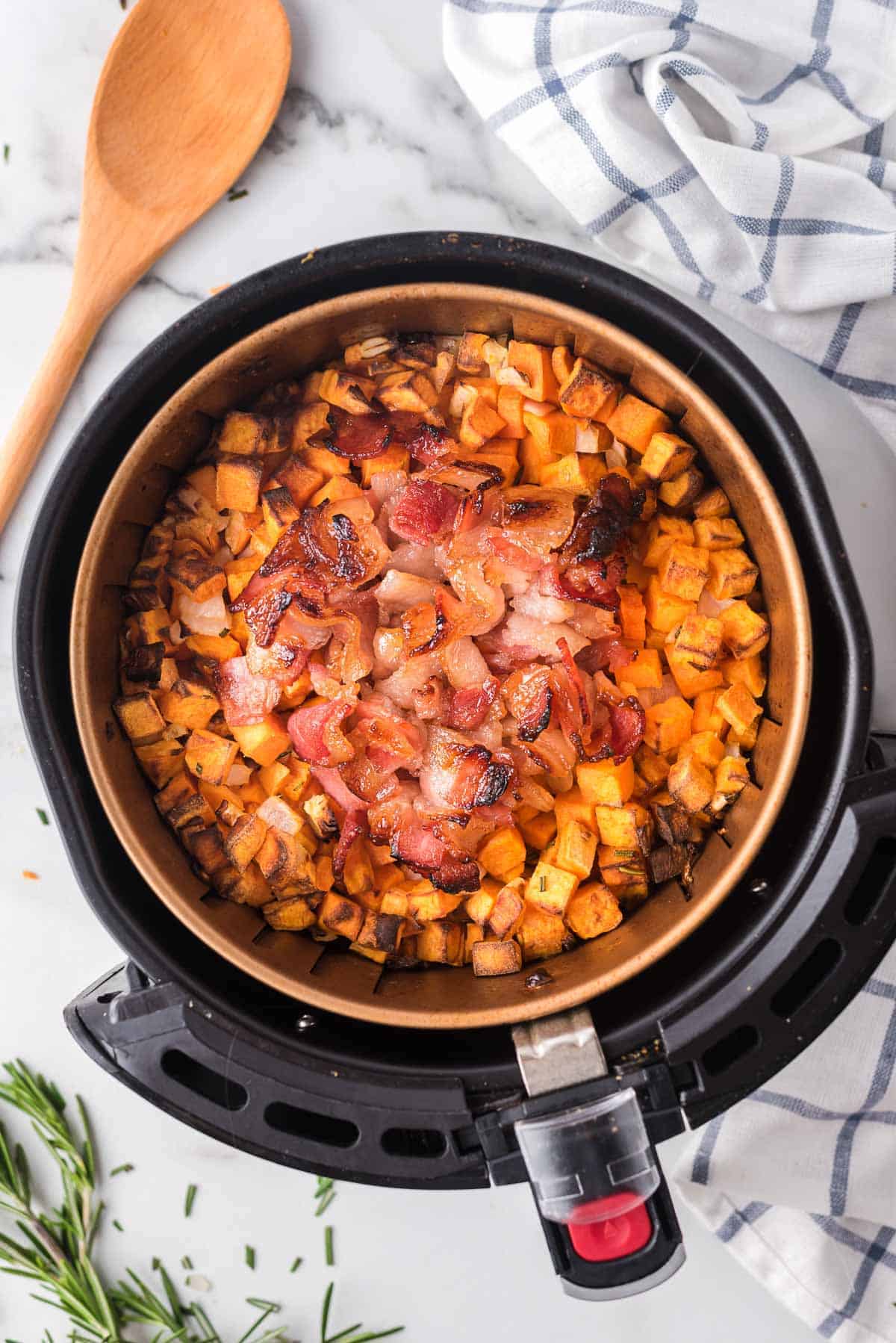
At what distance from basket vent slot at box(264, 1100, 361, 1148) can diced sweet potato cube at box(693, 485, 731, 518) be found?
1013 millimetres

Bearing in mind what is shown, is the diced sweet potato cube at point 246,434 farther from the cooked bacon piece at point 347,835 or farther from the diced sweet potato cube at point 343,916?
the diced sweet potato cube at point 343,916

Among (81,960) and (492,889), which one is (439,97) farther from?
(81,960)

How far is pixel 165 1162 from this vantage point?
181 centimetres

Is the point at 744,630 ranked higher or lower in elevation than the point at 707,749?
higher

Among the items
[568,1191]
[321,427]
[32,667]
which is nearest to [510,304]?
[321,427]

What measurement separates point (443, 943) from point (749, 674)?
604mm

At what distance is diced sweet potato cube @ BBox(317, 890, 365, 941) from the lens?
1488 millimetres

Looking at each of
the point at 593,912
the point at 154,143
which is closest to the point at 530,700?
the point at 593,912

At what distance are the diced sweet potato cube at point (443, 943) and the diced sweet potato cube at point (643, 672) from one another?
1.48 ft

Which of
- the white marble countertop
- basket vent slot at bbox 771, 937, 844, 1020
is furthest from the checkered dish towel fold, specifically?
basket vent slot at bbox 771, 937, 844, 1020

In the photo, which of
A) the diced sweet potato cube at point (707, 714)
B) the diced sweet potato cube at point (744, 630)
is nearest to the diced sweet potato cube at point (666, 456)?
the diced sweet potato cube at point (744, 630)

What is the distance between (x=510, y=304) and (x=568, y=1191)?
1177 mm

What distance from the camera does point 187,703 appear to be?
148 centimetres

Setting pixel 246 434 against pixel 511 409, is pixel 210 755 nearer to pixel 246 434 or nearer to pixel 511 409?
pixel 246 434
